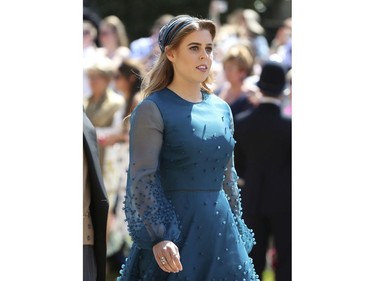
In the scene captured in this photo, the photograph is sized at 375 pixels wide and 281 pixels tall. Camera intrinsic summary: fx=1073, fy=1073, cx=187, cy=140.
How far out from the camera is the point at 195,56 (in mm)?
5258

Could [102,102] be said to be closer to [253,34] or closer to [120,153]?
[120,153]

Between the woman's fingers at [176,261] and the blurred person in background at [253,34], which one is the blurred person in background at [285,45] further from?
the woman's fingers at [176,261]

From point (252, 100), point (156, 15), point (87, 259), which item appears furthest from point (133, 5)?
point (87, 259)

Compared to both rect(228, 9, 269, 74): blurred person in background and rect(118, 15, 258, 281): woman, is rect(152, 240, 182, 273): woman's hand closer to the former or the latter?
rect(118, 15, 258, 281): woman

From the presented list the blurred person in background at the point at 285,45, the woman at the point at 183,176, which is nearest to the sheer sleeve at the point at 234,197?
the woman at the point at 183,176

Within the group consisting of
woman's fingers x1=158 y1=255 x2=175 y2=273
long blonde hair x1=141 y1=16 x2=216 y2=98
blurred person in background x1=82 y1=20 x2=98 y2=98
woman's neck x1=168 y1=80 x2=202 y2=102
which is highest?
blurred person in background x1=82 y1=20 x2=98 y2=98

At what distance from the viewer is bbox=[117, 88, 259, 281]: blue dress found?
16.9 ft

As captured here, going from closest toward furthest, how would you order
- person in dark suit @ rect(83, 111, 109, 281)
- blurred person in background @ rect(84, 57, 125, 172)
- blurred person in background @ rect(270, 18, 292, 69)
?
person in dark suit @ rect(83, 111, 109, 281) < blurred person in background @ rect(84, 57, 125, 172) < blurred person in background @ rect(270, 18, 292, 69)

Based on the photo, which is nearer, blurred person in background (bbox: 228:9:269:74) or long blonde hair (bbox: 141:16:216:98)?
long blonde hair (bbox: 141:16:216:98)

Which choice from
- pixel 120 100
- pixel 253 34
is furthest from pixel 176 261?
pixel 253 34

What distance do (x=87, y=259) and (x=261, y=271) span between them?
3.81 metres

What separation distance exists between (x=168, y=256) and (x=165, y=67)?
3.22ft

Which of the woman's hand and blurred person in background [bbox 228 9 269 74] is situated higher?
blurred person in background [bbox 228 9 269 74]

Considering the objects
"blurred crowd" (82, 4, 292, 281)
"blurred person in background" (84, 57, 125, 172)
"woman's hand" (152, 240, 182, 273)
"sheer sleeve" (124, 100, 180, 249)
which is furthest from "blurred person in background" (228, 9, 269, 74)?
"woman's hand" (152, 240, 182, 273)
